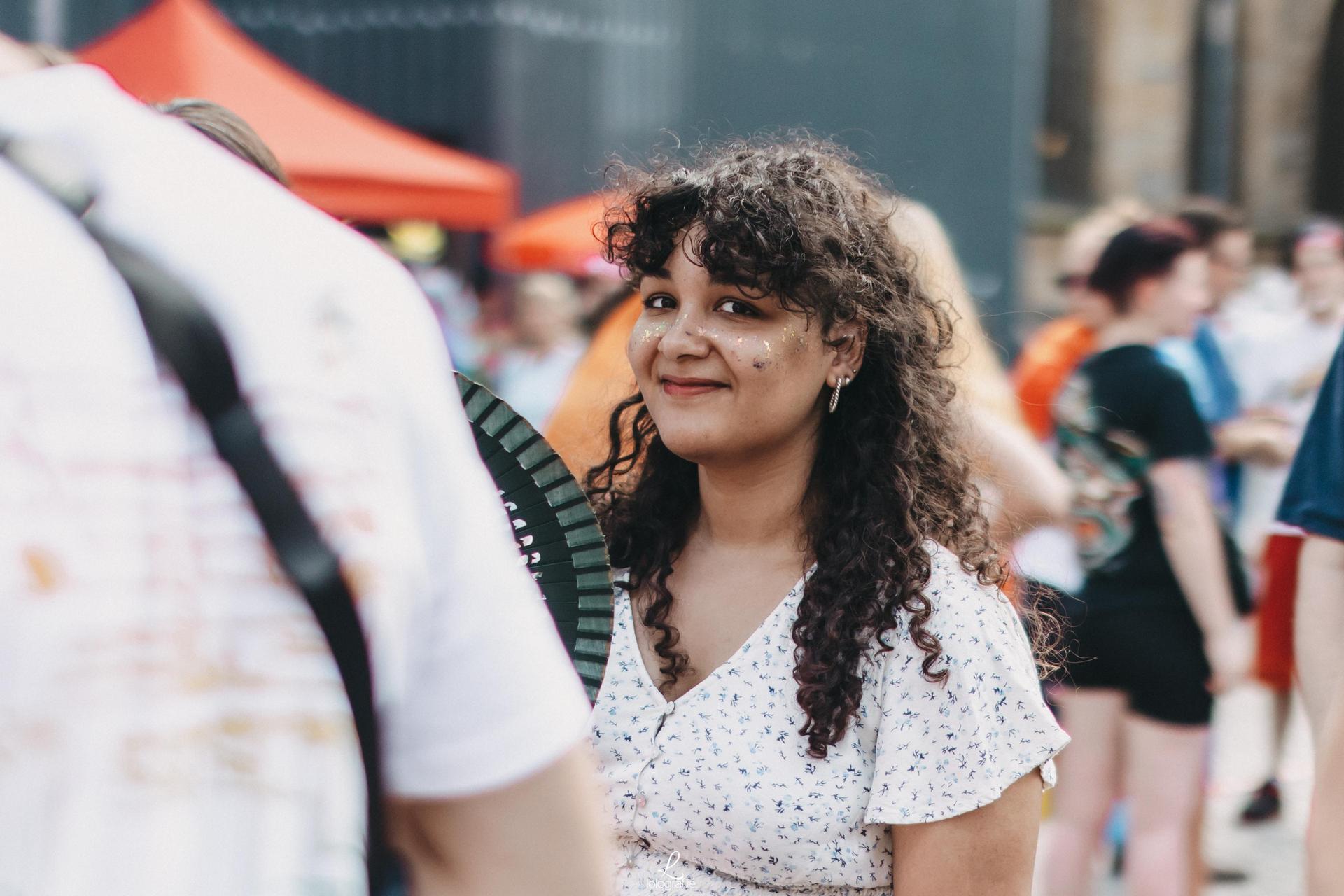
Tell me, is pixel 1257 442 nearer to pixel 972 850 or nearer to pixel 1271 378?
pixel 1271 378

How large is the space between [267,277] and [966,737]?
3.97ft

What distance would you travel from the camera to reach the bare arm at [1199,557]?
12.3 feet

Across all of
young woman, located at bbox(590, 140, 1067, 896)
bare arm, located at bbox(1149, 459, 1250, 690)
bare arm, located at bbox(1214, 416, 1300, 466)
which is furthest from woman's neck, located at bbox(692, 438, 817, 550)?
bare arm, located at bbox(1214, 416, 1300, 466)

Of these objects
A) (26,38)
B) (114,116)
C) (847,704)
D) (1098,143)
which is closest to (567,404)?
(847,704)

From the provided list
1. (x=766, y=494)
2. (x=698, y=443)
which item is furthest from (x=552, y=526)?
(x=766, y=494)

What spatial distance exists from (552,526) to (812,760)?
1.56 feet

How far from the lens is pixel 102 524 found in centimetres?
83

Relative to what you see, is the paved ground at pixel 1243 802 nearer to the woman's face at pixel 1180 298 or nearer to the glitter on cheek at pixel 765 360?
the woman's face at pixel 1180 298

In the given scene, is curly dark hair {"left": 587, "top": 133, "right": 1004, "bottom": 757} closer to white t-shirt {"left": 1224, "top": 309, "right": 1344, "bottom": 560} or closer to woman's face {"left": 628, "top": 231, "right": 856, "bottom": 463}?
woman's face {"left": 628, "top": 231, "right": 856, "bottom": 463}

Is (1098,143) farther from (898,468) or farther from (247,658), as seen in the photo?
(247,658)

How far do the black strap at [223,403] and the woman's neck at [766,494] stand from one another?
1259mm

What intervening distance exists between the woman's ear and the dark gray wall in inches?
302

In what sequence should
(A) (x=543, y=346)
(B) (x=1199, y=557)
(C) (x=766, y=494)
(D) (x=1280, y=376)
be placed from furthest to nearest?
(A) (x=543, y=346) → (D) (x=1280, y=376) → (B) (x=1199, y=557) → (C) (x=766, y=494)

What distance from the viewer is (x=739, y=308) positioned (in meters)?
2.01
